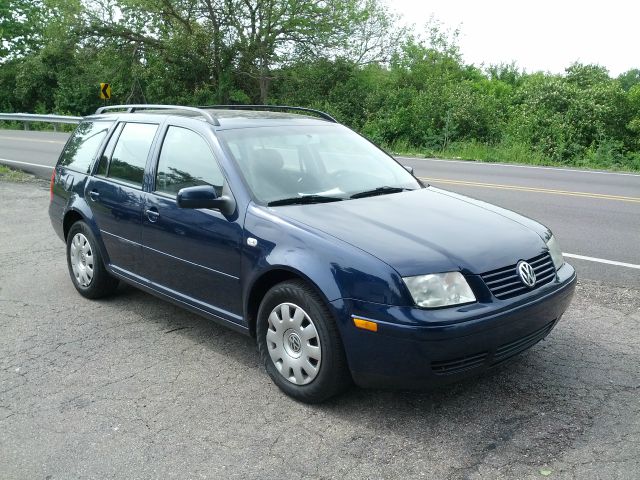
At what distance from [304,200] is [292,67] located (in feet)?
87.6

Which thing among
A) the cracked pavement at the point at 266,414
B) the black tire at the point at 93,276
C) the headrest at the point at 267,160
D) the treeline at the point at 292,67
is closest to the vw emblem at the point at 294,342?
the cracked pavement at the point at 266,414

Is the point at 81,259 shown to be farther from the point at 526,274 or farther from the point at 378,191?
the point at 526,274

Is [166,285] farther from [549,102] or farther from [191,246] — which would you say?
[549,102]

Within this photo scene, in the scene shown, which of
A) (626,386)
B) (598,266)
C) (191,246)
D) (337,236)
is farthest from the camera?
(598,266)

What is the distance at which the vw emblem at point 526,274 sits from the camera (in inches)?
136

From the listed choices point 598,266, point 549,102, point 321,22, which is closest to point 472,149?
point 549,102

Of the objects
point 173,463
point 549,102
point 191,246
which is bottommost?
point 173,463

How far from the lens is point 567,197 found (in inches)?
435

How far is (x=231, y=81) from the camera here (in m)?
30.5

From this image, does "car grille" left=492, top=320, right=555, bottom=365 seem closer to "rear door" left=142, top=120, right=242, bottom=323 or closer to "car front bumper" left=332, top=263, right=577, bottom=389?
"car front bumper" left=332, top=263, right=577, bottom=389

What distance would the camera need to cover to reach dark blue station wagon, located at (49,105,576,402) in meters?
3.18

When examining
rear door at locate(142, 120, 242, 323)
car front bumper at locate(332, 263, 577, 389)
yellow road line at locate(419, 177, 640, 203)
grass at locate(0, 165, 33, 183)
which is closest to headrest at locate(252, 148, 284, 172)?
rear door at locate(142, 120, 242, 323)

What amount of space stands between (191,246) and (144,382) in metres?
0.93

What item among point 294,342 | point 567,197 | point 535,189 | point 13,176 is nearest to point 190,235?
point 294,342
